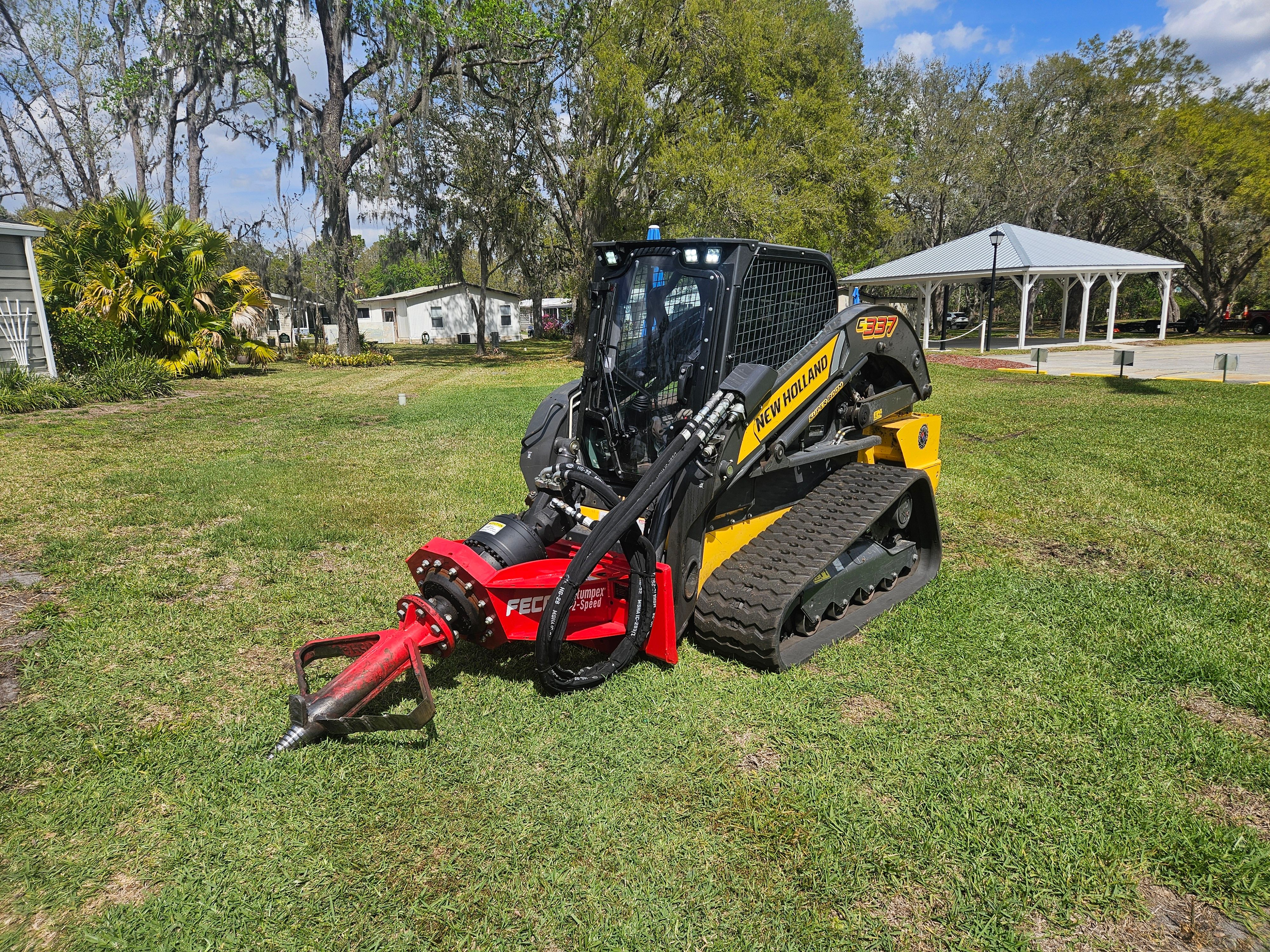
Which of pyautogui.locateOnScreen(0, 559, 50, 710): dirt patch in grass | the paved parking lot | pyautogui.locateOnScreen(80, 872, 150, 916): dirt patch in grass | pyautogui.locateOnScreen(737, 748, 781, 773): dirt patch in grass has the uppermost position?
the paved parking lot

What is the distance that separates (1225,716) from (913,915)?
2263 mm

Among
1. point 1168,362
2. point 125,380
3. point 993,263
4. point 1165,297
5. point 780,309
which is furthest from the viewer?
point 1165,297

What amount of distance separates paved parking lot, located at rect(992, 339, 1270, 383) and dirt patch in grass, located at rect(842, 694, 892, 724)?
52.2ft

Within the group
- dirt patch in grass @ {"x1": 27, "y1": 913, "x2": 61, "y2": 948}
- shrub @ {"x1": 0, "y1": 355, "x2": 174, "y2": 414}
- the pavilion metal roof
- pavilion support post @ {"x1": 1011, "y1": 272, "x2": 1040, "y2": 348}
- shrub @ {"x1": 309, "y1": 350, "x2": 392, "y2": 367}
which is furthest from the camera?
the pavilion metal roof

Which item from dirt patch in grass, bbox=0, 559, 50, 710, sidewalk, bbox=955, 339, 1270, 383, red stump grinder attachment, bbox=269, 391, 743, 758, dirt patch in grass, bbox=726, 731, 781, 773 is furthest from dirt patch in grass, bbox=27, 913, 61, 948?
sidewalk, bbox=955, 339, 1270, 383

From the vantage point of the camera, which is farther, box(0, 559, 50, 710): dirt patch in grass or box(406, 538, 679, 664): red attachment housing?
box(0, 559, 50, 710): dirt patch in grass

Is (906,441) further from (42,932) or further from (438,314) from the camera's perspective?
(438,314)

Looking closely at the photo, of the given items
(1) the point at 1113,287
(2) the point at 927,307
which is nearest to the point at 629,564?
(2) the point at 927,307

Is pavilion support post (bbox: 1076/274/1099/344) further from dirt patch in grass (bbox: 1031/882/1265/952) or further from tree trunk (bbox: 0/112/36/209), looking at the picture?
tree trunk (bbox: 0/112/36/209)

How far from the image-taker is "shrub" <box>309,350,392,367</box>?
2447cm

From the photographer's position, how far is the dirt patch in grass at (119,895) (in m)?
2.57

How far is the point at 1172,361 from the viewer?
829 inches

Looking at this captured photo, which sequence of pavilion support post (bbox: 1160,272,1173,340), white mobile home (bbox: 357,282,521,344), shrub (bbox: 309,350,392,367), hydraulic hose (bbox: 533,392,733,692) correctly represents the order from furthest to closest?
white mobile home (bbox: 357,282,521,344)
pavilion support post (bbox: 1160,272,1173,340)
shrub (bbox: 309,350,392,367)
hydraulic hose (bbox: 533,392,733,692)

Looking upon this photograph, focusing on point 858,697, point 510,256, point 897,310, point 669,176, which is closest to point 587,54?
point 669,176
